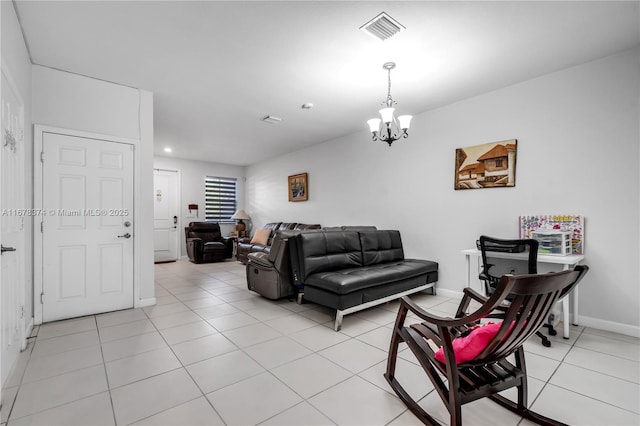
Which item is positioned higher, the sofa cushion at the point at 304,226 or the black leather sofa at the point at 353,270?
the sofa cushion at the point at 304,226

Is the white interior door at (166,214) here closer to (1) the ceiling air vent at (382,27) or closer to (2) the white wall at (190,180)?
(2) the white wall at (190,180)

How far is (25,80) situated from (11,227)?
5.14 ft

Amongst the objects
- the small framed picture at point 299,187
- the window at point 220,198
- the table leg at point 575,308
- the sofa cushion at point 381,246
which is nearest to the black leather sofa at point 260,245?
the small framed picture at point 299,187

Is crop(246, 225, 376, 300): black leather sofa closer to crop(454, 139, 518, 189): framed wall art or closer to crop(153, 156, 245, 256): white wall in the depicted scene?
crop(454, 139, 518, 189): framed wall art

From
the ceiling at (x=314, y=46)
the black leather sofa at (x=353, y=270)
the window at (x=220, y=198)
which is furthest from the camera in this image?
the window at (x=220, y=198)

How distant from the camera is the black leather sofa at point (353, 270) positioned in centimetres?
309

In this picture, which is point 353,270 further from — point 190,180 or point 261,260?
point 190,180

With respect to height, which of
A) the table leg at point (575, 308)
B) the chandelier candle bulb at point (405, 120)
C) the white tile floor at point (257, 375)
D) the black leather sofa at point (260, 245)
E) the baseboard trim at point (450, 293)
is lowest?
the white tile floor at point (257, 375)

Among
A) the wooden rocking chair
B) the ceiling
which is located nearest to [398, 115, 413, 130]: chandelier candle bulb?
the ceiling

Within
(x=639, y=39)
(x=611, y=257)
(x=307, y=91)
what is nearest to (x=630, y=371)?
(x=611, y=257)

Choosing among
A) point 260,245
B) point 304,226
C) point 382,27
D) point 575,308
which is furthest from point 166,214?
point 575,308

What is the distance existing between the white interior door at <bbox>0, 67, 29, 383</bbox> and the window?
5769mm

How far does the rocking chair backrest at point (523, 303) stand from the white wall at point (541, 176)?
2.16 m

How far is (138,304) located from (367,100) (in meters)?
4.00
